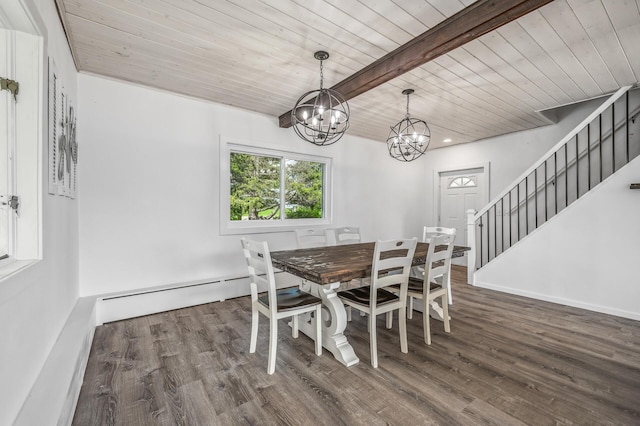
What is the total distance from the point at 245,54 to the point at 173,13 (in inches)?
24.6

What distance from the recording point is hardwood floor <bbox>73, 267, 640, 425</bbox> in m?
1.60

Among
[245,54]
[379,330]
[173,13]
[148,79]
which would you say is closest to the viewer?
[173,13]

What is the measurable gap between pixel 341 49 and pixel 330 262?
1.72 metres

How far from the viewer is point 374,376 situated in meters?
1.96

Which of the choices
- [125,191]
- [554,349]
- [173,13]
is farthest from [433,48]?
[125,191]

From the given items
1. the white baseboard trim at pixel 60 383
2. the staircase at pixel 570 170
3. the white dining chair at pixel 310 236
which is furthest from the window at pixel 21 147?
the staircase at pixel 570 170

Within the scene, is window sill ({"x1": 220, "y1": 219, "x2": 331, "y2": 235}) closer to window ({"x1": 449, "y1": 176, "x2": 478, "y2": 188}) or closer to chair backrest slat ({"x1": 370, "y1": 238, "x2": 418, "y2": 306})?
Answer: chair backrest slat ({"x1": 370, "y1": 238, "x2": 418, "y2": 306})

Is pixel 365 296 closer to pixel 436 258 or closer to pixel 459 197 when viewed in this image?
pixel 436 258

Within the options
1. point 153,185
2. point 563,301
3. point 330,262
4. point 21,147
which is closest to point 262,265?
point 330,262

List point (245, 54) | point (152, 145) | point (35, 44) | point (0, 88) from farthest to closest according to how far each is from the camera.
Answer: point (152, 145), point (245, 54), point (35, 44), point (0, 88)

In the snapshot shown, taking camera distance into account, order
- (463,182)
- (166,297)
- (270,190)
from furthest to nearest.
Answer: (463,182) < (270,190) < (166,297)

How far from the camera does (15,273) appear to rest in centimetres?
116

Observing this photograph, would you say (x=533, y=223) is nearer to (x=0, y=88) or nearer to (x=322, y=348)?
(x=322, y=348)

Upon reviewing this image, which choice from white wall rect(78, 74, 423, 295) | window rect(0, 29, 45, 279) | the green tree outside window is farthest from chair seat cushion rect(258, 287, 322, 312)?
the green tree outside window
